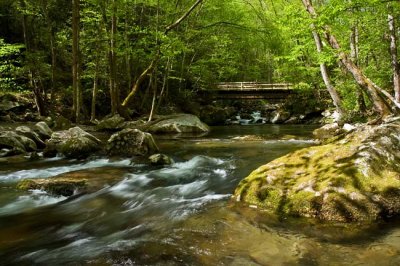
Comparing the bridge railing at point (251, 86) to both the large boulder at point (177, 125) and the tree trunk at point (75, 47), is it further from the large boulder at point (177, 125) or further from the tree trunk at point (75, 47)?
the tree trunk at point (75, 47)

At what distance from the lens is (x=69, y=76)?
75.9 feet

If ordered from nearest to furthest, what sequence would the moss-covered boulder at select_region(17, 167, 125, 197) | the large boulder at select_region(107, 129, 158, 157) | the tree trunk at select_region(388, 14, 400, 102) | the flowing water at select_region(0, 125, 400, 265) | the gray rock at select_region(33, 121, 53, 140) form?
the flowing water at select_region(0, 125, 400, 265), the moss-covered boulder at select_region(17, 167, 125, 197), the large boulder at select_region(107, 129, 158, 157), the tree trunk at select_region(388, 14, 400, 102), the gray rock at select_region(33, 121, 53, 140)

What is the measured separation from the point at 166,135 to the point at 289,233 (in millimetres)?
12795

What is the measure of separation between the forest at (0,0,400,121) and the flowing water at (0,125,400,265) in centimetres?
592

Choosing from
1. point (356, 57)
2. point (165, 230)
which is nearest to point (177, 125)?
point (356, 57)

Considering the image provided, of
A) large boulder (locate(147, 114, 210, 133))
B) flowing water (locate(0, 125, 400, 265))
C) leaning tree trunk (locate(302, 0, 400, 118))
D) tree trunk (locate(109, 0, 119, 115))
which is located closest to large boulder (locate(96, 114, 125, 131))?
tree trunk (locate(109, 0, 119, 115))

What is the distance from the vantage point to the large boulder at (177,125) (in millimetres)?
17797

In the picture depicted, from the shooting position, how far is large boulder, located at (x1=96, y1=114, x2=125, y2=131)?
16641 mm

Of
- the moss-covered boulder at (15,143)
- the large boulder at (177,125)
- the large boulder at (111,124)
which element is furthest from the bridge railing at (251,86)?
the moss-covered boulder at (15,143)

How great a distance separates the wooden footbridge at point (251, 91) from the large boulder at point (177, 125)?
897 cm

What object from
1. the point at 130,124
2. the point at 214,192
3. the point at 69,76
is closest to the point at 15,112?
the point at 69,76

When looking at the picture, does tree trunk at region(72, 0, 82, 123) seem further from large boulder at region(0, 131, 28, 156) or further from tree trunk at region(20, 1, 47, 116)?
large boulder at region(0, 131, 28, 156)

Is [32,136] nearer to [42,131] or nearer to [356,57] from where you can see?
[42,131]

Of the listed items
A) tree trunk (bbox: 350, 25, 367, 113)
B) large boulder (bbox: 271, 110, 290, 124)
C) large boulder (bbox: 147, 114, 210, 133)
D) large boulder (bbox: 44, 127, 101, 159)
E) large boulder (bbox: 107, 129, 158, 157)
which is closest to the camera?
large boulder (bbox: 107, 129, 158, 157)
